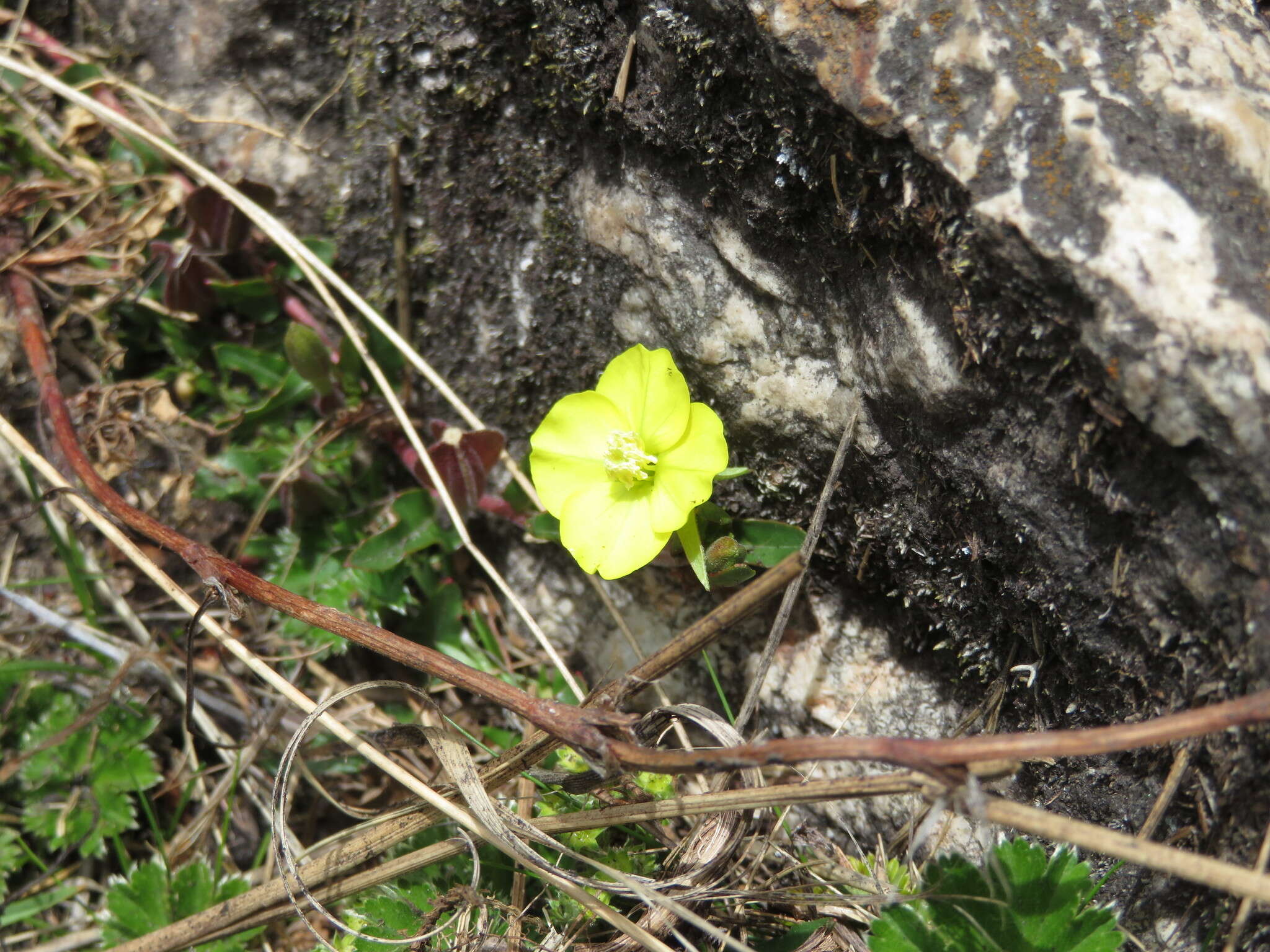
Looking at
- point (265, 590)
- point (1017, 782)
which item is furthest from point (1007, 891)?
point (265, 590)

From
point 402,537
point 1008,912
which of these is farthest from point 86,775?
point 1008,912

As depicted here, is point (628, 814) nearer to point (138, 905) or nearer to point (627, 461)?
point (627, 461)

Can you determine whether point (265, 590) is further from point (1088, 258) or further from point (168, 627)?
point (1088, 258)

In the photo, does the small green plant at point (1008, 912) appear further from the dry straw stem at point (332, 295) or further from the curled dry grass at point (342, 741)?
the dry straw stem at point (332, 295)

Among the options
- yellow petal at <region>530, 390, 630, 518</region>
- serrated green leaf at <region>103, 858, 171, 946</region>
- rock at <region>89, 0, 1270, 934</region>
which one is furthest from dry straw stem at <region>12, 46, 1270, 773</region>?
serrated green leaf at <region>103, 858, 171, 946</region>

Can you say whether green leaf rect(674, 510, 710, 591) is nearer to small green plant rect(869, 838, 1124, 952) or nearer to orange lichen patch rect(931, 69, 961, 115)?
small green plant rect(869, 838, 1124, 952)
